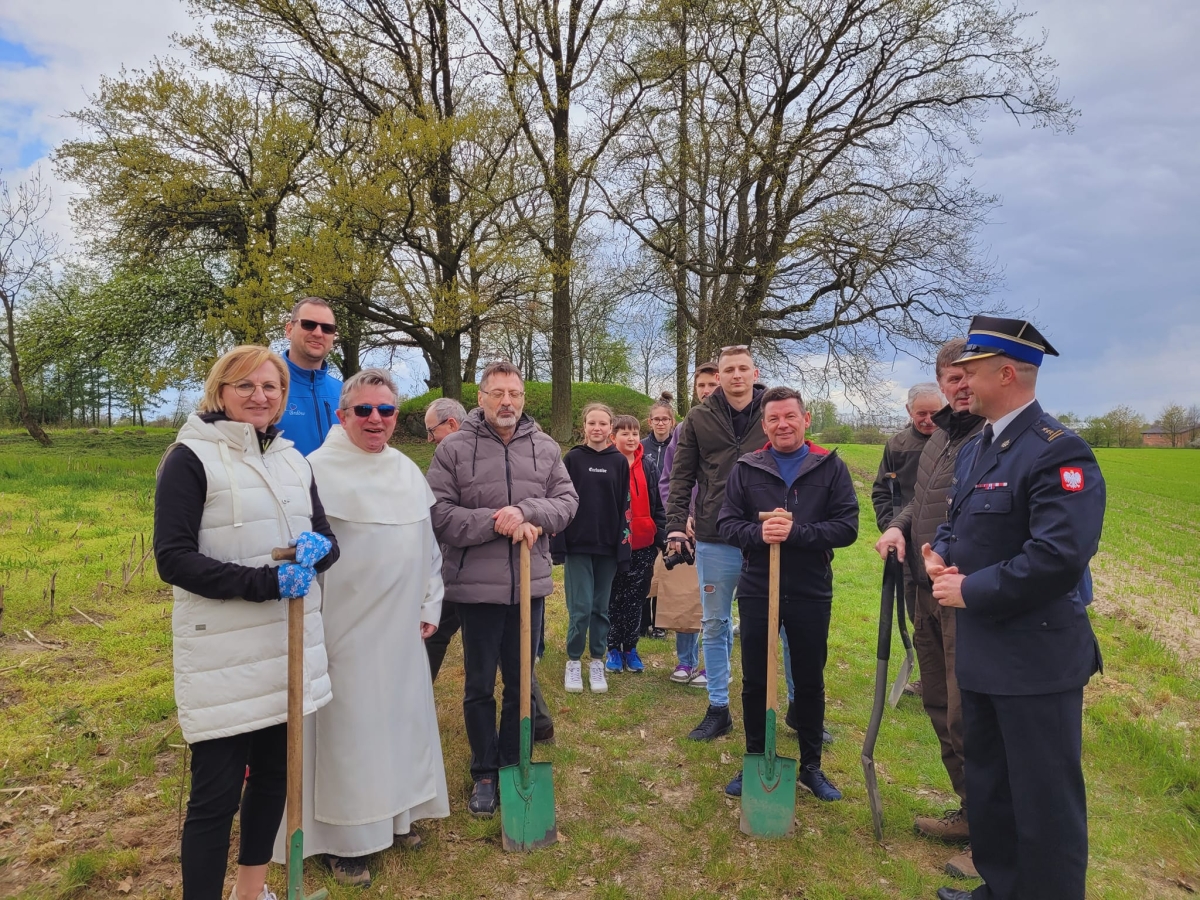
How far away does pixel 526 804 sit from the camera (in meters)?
3.38

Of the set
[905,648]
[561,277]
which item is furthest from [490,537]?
[561,277]

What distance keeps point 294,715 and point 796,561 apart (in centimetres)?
263

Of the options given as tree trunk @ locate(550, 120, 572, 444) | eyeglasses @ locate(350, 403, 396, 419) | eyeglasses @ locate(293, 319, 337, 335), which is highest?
tree trunk @ locate(550, 120, 572, 444)

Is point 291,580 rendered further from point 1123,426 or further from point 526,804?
point 1123,426

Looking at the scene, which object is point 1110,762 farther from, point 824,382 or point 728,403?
point 824,382

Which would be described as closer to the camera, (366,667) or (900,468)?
(366,667)

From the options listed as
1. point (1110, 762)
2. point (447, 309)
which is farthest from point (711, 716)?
point (447, 309)

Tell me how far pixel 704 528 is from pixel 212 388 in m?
3.16

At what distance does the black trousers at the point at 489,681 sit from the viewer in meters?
3.63

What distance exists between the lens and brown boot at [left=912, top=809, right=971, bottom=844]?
3383 mm

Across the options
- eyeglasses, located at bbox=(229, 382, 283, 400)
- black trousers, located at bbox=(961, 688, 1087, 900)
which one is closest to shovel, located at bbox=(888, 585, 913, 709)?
black trousers, located at bbox=(961, 688, 1087, 900)

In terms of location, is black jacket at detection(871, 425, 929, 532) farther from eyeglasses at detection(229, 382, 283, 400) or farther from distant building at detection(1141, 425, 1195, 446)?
distant building at detection(1141, 425, 1195, 446)

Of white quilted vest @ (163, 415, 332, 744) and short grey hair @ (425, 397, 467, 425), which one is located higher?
short grey hair @ (425, 397, 467, 425)

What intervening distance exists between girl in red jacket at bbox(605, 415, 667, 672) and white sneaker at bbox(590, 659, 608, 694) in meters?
0.52
